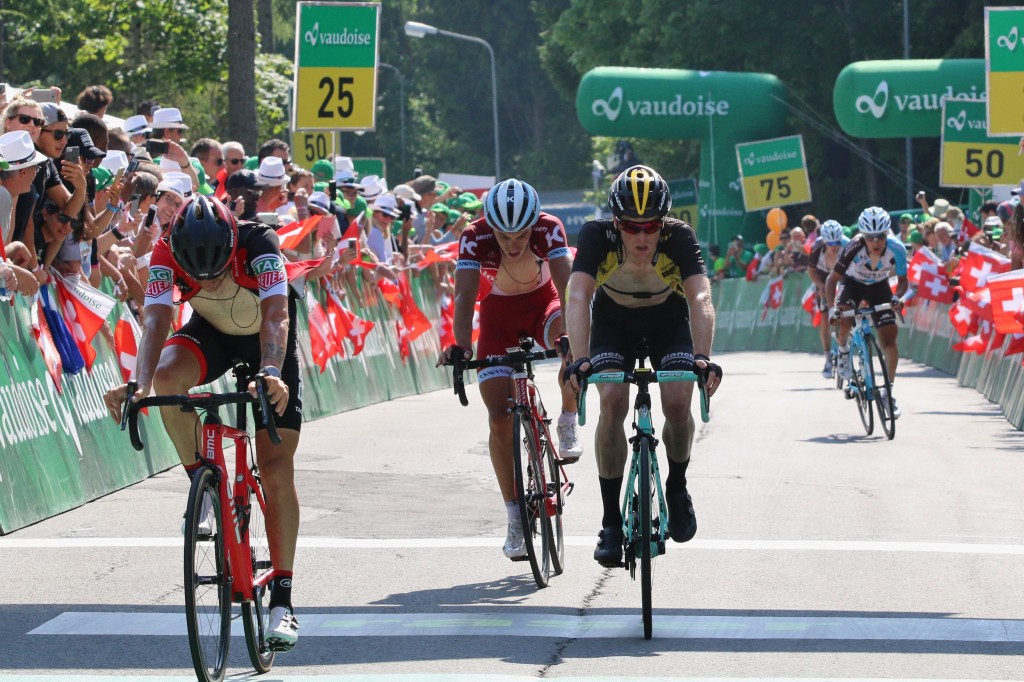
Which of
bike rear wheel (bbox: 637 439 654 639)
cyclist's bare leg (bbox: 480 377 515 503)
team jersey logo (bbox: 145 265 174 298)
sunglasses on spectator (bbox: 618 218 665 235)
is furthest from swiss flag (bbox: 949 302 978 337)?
team jersey logo (bbox: 145 265 174 298)

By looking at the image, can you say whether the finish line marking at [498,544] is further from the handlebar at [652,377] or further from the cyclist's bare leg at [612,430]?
the handlebar at [652,377]

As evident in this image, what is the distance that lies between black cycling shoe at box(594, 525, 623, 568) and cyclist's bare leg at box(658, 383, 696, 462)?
414 mm

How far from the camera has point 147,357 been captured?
262 inches

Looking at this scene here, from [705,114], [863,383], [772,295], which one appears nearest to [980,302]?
[863,383]

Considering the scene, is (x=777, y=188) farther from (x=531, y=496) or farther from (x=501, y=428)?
(x=531, y=496)

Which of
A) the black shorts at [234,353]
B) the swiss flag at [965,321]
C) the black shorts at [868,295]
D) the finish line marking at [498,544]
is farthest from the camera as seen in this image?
the swiss flag at [965,321]

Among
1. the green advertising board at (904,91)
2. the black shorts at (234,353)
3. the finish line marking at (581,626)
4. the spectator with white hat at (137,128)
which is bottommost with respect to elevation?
the finish line marking at (581,626)

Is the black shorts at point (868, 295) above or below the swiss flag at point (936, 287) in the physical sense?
above

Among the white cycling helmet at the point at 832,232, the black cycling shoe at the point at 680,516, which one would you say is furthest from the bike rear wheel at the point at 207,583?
the white cycling helmet at the point at 832,232

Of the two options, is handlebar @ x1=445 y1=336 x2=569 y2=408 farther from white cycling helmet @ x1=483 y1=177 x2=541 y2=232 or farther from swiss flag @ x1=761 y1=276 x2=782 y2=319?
swiss flag @ x1=761 y1=276 x2=782 y2=319

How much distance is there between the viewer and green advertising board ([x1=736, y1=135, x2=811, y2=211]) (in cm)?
3791

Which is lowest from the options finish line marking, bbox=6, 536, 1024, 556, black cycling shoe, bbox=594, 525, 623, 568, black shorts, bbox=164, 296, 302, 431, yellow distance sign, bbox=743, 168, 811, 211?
finish line marking, bbox=6, 536, 1024, 556

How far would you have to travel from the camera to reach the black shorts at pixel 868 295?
56.1ft

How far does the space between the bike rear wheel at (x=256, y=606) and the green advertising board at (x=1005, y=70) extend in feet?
52.7
